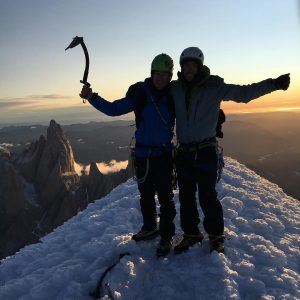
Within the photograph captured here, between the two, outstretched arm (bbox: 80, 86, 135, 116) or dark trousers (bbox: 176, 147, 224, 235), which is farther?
dark trousers (bbox: 176, 147, 224, 235)

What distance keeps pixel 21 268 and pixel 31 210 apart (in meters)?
107

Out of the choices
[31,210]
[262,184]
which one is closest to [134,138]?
[262,184]

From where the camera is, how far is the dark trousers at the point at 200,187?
28.1ft

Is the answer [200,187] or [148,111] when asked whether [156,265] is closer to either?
[200,187]

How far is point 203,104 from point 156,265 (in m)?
3.75

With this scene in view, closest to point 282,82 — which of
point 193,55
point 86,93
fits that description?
point 193,55

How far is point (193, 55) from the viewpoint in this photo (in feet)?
25.9

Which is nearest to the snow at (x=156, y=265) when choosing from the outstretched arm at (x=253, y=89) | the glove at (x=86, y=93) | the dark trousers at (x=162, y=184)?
the dark trousers at (x=162, y=184)

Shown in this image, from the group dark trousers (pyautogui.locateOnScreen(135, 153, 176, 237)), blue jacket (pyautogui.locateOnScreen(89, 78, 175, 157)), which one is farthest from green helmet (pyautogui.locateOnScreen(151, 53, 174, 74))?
dark trousers (pyautogui.locateOnScreen(135, 153, 176, 237))

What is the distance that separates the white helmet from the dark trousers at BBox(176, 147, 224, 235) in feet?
6.67

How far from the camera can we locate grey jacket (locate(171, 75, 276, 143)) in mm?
8040

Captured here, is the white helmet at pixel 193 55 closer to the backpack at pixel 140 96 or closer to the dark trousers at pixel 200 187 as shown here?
the backpack at pixel 140 96

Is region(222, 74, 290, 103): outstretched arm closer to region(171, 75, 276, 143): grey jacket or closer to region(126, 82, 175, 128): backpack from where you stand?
region(171, 75, 276, 143): grey jacket

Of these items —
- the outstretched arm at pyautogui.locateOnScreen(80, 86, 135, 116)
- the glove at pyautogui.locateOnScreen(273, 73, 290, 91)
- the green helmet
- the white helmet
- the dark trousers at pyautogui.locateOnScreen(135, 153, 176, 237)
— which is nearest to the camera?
the glove at pyautogui.locateOnScreen(273, 73, 290, 91)
